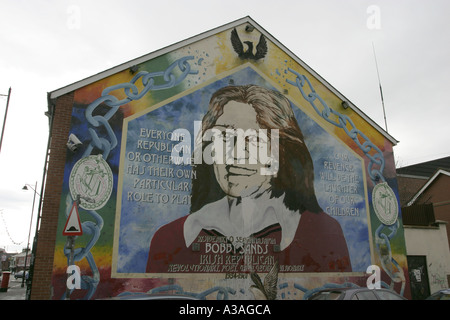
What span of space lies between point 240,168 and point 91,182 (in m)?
5.08

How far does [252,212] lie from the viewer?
12844 mm

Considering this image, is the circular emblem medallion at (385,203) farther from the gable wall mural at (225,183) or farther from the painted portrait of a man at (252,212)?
the painted portrait of a man at (252,212)

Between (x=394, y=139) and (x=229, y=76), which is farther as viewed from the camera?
(x=394, y=139)

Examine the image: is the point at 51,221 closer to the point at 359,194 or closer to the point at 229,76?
the point at 229,76

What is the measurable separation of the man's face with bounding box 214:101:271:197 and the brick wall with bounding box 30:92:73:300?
4.94 metres

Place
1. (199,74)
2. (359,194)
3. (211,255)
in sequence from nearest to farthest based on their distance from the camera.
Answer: (211,255)
(199,74)
(359,194)

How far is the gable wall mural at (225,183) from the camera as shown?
11.0 m

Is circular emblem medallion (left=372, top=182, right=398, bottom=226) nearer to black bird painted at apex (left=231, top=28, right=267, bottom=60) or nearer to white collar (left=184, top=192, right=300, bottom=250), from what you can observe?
white collar (left=184, top=192, right=300, bottom=250)

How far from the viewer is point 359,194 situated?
15281mm

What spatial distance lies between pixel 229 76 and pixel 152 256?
7.23m

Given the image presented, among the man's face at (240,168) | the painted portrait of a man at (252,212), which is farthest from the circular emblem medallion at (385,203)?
the man's face at (240,168)

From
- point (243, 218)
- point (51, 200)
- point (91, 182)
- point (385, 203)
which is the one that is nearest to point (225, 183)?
point (243, 218)

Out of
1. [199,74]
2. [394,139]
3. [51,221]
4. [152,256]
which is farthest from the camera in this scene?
[394,139]

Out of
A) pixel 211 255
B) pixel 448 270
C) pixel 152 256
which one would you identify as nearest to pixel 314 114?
pixel 211 255
